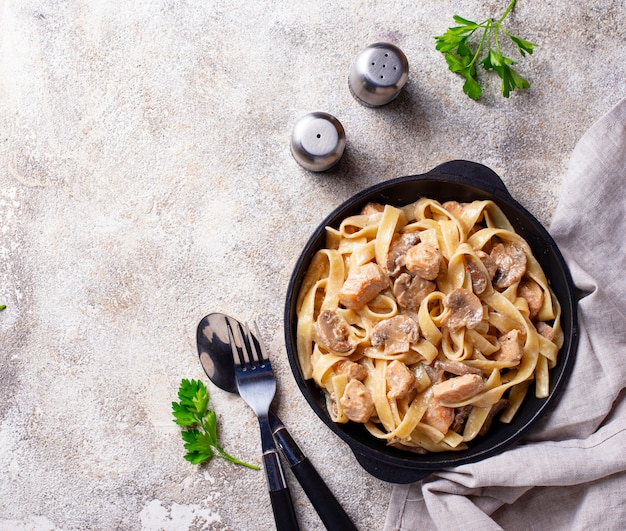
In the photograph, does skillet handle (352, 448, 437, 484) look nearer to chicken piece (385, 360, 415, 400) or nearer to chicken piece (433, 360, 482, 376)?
chicken piece (385, 360, 415, 400)

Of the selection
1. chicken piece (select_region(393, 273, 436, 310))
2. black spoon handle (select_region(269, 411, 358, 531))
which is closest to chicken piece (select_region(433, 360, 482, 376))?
chicken piece (select_region(393, 273, 436, 310))

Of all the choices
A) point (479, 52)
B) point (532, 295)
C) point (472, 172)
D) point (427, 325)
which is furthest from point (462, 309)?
point (479, 52)

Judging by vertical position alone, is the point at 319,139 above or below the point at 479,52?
below

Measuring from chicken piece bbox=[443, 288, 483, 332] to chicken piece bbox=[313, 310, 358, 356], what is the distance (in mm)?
502

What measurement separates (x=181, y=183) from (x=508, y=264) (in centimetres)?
193

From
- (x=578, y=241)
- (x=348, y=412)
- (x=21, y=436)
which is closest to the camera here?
(x=348, y=412)

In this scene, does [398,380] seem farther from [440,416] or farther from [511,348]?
[511,348]

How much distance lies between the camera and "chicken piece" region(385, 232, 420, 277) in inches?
128

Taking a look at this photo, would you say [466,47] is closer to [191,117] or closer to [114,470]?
[191,117]

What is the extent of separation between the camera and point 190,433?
351cm

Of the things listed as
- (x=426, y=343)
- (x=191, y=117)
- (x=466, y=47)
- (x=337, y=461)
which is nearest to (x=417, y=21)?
(x=466, y=47)

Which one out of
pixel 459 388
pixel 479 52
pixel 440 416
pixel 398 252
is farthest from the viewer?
pixel 479 52

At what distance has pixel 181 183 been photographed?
3.71m

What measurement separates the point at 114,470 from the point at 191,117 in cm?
214
